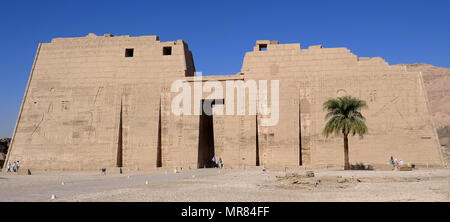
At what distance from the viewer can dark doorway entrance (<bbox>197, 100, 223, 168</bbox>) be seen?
26766 millimetres

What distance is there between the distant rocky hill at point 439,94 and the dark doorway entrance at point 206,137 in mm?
35266

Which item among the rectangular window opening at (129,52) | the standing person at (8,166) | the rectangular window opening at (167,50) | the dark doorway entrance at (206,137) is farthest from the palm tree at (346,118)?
the standing person at (8,166)

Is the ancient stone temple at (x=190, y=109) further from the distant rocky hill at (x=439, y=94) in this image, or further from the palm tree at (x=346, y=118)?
the distant rocky hill at (x=439, y=94)

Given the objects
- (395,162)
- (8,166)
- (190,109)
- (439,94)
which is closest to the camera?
(395,162)

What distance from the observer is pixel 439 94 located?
68.4 metres

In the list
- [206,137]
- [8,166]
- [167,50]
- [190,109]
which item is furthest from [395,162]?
[8,166]

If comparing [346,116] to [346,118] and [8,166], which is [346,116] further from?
[8,166]

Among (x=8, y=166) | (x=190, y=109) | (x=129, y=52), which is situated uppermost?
(x=129, y=52)

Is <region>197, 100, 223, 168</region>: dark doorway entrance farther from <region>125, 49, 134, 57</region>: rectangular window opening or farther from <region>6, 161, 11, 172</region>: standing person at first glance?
<region>6, 161, 11, 172</region>: standing person

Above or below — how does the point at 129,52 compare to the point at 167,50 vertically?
below

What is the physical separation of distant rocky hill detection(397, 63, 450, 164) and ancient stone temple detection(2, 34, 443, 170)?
3251 cm

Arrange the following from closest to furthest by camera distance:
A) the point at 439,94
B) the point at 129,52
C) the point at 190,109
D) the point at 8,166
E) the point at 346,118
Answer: the point at 346,118, the point at 8,166, the point at 190,109, the point at 129,52, the point at 439,94

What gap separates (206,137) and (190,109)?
3094 millimetres
